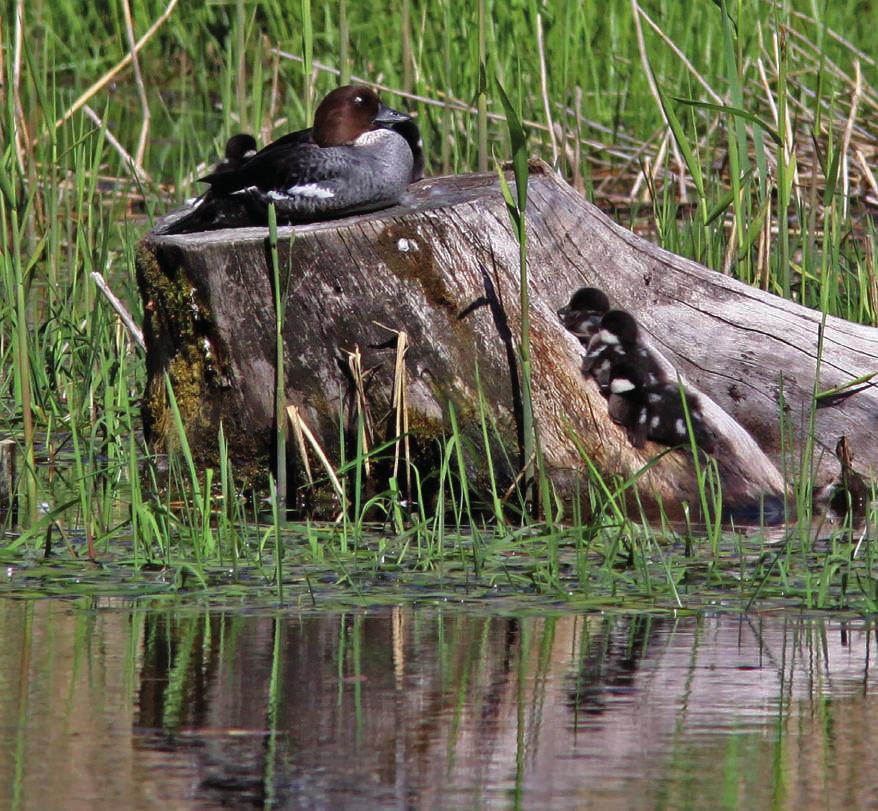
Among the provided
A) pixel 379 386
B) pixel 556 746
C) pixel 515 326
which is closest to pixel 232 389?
pixel 379 386

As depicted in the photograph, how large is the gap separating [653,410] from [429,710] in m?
2.42

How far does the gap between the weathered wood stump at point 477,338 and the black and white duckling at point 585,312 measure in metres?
0.04

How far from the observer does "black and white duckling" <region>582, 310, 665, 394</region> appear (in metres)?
5.26

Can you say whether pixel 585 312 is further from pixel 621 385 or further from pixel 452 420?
pixel 452 420

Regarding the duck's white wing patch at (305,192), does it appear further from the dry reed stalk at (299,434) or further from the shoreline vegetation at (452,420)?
the dry reed stalk at (299,434)

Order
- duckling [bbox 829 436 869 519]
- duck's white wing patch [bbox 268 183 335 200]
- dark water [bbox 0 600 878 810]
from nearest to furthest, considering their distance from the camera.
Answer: dark water [bbox 0 600 878 810] < duckling [bbox 829 436 869 519] < duck's white wing patch [bbox 268 183 335 200]

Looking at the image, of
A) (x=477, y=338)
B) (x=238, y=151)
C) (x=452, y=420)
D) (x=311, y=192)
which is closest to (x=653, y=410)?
(x=477, y=338)

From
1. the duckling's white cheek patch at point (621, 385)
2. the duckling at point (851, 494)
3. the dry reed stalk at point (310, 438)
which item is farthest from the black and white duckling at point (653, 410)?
the dry reed stalk at point (310, 438)

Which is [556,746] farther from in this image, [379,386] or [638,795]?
[379,386]

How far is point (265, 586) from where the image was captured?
404cm

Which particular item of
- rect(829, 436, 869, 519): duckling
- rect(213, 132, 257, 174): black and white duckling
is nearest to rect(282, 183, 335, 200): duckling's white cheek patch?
rect(213, 132, 257, 174): black and white duckling

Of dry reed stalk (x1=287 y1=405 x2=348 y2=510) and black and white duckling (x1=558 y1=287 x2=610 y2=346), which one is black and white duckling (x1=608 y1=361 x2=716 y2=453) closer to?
black and white duckling (x1=558 y1=287 x2=610 y2=346)

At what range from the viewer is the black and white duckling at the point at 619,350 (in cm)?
526

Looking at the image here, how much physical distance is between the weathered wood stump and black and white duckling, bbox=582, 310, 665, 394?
0.08 meters
